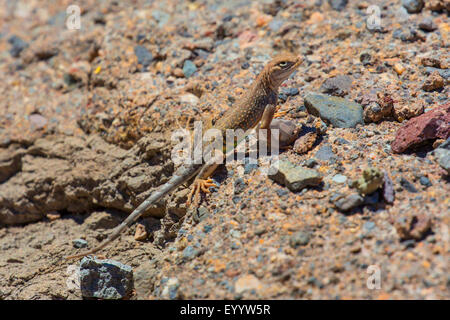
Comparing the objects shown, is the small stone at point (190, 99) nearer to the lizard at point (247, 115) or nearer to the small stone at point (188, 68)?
the small stone at point (188, 68)

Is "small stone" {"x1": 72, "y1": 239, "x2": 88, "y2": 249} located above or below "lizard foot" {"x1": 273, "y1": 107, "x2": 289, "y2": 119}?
below

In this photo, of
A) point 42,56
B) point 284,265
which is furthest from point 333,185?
point 42,56

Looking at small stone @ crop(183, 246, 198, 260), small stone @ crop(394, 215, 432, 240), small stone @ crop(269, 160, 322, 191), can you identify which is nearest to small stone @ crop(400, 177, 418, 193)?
small stone @ crop(394, 215, 432, 240)

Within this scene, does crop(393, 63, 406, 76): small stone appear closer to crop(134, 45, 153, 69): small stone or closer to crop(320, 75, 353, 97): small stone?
crop(320, 75, 353, 97): small stone

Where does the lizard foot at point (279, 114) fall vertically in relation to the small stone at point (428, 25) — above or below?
below

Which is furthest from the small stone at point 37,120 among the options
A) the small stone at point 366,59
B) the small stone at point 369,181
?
the small stone at point 369,181
